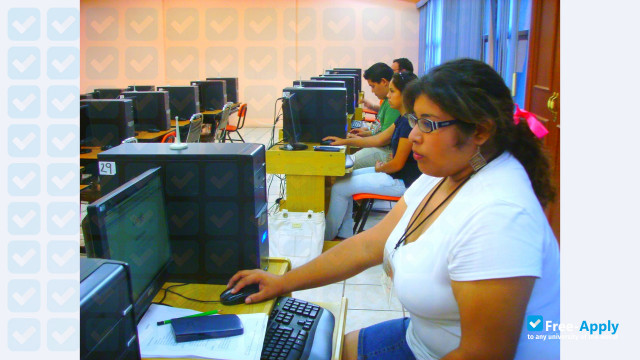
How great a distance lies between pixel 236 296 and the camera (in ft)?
4.59

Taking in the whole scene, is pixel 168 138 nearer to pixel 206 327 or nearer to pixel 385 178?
pixel 385 178

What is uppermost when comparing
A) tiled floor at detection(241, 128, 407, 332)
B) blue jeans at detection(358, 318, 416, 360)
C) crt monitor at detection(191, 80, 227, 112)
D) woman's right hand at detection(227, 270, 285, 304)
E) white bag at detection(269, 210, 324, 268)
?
crt monitor at detection(191, 80, 227, 112)

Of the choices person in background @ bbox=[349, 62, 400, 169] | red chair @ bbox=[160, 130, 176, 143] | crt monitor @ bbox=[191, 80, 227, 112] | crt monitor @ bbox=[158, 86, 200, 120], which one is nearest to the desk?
person in background @ bbox=[349, 62, 400, 169]

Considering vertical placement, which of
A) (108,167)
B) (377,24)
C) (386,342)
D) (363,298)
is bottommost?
(363,298)

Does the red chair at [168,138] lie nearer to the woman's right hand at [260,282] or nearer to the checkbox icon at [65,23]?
the woman's right hand at [260,282]

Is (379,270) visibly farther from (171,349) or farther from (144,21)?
(144,21)

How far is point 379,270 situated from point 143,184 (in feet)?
7.63

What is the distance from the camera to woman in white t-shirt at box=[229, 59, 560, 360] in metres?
0.99

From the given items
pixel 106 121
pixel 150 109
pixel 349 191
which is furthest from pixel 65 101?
pixel 150 109

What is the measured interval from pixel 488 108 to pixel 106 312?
840 millimetres

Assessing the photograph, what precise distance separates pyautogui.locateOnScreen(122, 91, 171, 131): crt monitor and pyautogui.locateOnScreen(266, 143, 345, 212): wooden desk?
2.15 metres
